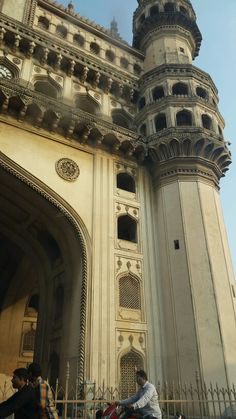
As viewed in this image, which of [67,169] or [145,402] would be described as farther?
[67,169]

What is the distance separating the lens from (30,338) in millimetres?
19125

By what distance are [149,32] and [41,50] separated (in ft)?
25.1

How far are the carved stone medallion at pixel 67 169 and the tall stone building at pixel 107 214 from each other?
0.05m

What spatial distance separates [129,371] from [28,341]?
8.53 m

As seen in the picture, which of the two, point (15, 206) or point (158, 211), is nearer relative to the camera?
point (15, 206)

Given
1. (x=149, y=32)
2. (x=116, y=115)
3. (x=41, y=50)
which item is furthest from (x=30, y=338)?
(x=149, y=32)

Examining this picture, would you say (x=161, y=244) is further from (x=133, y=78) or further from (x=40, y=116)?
(x=133, y=78)

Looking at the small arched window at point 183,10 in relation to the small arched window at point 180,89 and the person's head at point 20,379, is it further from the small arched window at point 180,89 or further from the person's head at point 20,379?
the person's head at point 20,379

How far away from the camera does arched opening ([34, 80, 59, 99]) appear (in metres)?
17.2

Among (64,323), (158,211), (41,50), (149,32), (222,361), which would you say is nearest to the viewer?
(222,361)

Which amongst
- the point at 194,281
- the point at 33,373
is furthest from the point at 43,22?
the point at 33,373

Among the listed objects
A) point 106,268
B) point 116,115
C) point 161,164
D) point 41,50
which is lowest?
point 106,268

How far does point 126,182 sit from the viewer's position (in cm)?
1689

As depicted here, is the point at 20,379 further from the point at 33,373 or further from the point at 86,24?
the point at 86,24
